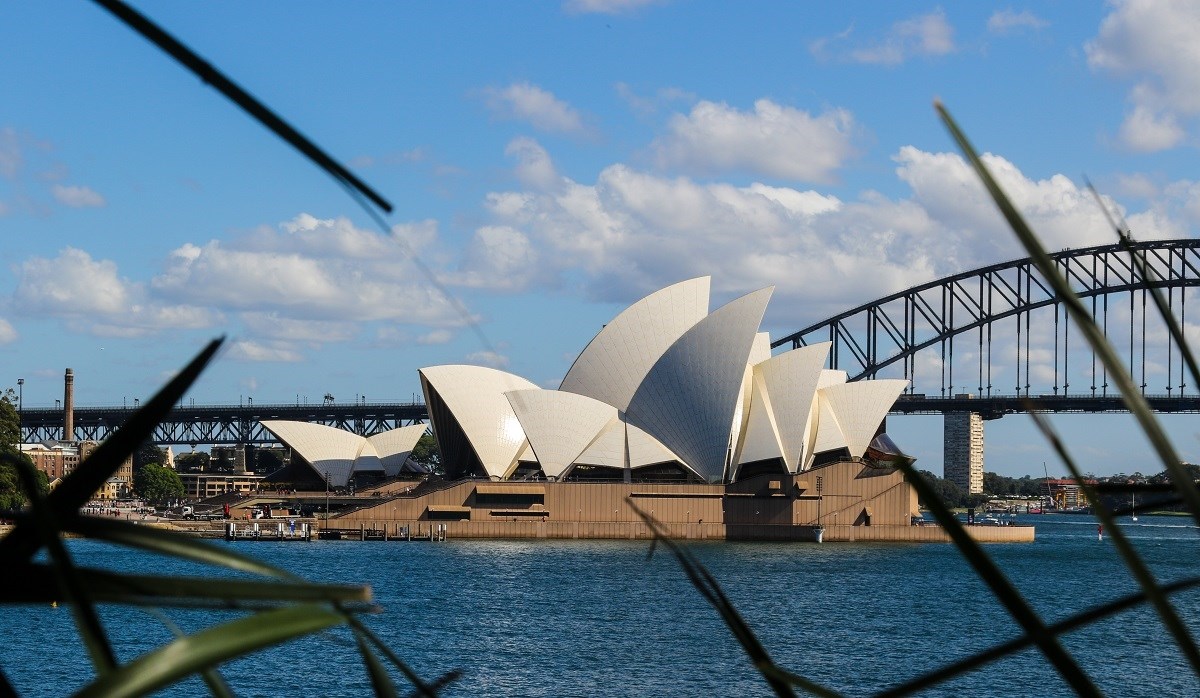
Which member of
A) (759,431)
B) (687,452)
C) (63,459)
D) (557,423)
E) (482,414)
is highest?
(482,414)

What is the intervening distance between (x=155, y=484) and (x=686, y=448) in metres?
82.1

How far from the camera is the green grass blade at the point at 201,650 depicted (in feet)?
4.56

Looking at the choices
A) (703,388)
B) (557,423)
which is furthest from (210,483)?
(703,388)

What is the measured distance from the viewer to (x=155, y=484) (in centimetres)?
14975

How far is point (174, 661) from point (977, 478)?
18819cm

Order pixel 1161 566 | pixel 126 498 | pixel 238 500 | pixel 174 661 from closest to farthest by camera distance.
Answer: pixel 174 661, pixel 1161 566, pixel 238 500, pixel 126 498

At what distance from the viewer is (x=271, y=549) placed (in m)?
72.8

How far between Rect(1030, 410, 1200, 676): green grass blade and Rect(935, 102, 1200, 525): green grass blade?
0.29 ft

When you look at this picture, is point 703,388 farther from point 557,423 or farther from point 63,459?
point 63,459

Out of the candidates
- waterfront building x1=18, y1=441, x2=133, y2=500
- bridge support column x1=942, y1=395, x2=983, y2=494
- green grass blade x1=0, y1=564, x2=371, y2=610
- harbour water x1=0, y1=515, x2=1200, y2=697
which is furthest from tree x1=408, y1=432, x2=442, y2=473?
green grass blade x1=0, y1=564, x2=371, y2=610

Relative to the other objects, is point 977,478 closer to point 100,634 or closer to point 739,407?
point 739,407

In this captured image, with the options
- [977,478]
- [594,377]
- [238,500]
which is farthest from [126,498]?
[977,478]

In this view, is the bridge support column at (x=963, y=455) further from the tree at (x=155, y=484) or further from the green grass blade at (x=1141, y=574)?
the green grass blade at (x=1141, y=574)

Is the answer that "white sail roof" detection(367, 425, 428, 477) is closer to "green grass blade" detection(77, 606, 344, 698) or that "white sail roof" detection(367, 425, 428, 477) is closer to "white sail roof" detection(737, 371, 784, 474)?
"white sail roof" detection(737, 371, 784, 474)
